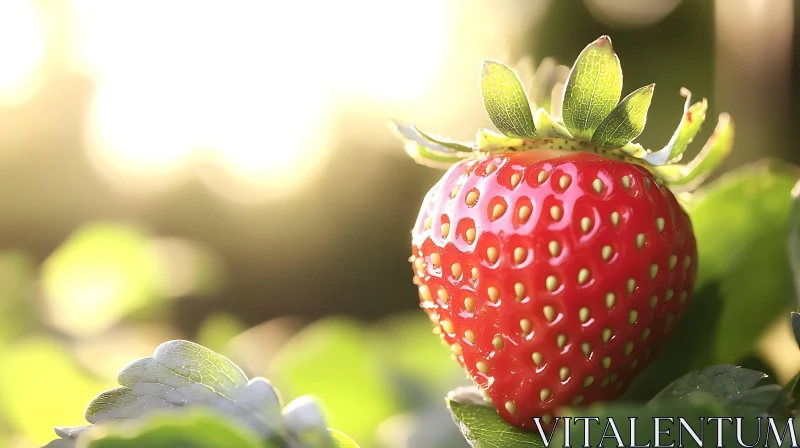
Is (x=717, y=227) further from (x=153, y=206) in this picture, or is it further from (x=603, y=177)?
(x=153, y=206)

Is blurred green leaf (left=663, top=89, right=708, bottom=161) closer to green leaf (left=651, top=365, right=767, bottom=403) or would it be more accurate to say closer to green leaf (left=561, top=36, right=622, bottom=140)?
green leaf (left=561, top=36, right=622, bottom=140)

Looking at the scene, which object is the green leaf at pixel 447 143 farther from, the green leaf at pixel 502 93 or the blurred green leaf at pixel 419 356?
the blurred green leaf at pixel 419 356

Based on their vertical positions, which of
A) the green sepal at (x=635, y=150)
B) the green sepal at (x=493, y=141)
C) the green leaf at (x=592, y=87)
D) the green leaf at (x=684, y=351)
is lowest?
the green leaf at (x=684, y=351)

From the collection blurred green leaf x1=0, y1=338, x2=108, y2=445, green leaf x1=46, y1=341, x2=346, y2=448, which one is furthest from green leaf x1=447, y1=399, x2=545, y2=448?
blurred green leaf x1=0, y1=338, x2=108, y2=445

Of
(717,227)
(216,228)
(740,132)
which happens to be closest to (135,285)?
(717,227)

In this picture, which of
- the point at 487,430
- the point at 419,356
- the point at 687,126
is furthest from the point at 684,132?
the point at 419,356

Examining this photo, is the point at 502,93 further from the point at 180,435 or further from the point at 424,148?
the point at 180,435

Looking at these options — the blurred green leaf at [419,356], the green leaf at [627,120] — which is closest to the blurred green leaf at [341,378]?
the blurred green leaf at [419,356]
